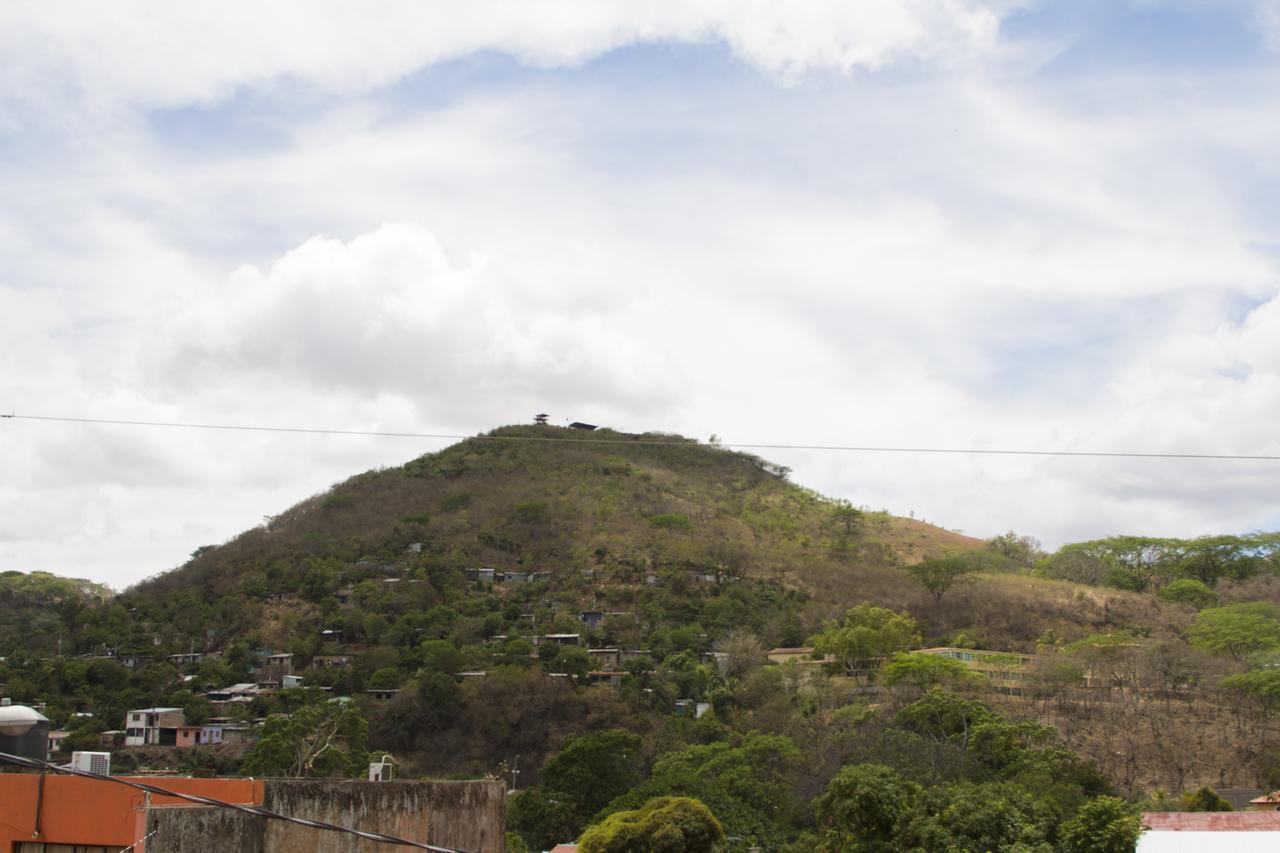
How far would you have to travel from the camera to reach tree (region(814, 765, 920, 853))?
2330 centimetres

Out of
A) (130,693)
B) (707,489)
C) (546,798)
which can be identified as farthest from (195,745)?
(707,489)

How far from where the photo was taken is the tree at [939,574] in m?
59.2

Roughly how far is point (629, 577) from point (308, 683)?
1674cm

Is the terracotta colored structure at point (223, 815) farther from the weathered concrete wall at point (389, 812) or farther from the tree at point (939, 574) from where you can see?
the tree at point (939, 574)

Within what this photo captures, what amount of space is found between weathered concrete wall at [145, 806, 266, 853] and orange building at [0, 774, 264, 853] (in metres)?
0.38

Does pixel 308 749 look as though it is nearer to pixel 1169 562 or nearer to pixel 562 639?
pixel 562 639

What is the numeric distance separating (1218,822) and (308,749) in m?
21.3

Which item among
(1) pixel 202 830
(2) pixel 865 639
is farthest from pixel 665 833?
(2) pixel 865 639

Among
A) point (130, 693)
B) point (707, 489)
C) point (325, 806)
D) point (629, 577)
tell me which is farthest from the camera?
point (707, 489)

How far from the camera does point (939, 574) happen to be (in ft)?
196

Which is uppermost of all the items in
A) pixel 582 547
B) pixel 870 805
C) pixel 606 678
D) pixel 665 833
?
pixel 582 547

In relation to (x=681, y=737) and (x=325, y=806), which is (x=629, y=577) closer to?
(x=681, y=737)

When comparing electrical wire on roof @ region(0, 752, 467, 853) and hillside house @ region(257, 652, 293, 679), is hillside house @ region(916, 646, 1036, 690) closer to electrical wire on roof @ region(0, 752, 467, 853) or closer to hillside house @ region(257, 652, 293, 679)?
hillside house @ region(257, 652, 293, 679)

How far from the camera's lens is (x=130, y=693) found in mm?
47375
